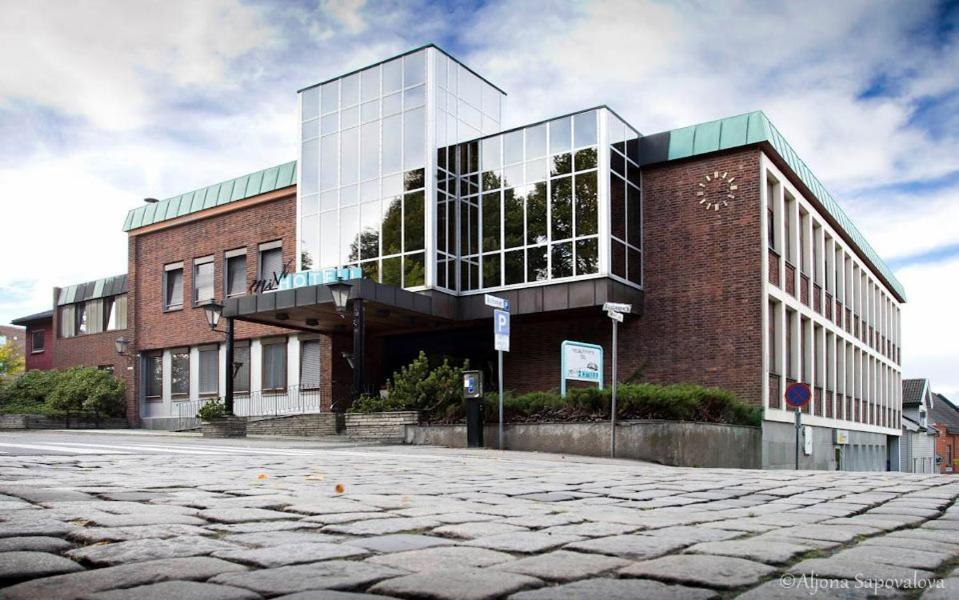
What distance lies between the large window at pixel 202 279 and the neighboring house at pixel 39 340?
15.5 meters

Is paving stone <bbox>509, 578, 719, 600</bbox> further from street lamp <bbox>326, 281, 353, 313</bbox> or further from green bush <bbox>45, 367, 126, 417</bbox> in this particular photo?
green bush <bbox>45, 367, 126, 417</bbox>

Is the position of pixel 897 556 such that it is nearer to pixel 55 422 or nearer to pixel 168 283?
pixel 55 422

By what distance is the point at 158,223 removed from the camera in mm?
37000

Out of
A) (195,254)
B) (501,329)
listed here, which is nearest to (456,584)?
(501,329)

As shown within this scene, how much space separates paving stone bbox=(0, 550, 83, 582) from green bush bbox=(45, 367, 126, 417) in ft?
112

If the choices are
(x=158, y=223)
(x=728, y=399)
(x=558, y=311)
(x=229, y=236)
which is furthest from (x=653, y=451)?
(x=158, y=223)

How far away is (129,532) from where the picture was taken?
447 centimetres

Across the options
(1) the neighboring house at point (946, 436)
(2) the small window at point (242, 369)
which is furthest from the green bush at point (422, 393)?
(1) the neighboring house at point (946, 436)

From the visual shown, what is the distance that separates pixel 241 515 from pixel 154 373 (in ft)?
110

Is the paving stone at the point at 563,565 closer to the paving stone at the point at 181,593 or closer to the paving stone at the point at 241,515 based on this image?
the paving stone at the point at 181,593

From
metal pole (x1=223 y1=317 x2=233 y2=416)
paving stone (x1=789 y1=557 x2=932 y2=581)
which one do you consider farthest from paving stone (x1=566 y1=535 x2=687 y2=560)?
metal pole (x1=223 y1=317 x2=233 y2=416)

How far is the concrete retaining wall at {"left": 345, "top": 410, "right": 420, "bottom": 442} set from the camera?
20.6 m

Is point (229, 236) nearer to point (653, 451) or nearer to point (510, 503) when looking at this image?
point (653, 451)

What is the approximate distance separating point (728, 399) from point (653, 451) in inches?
176
